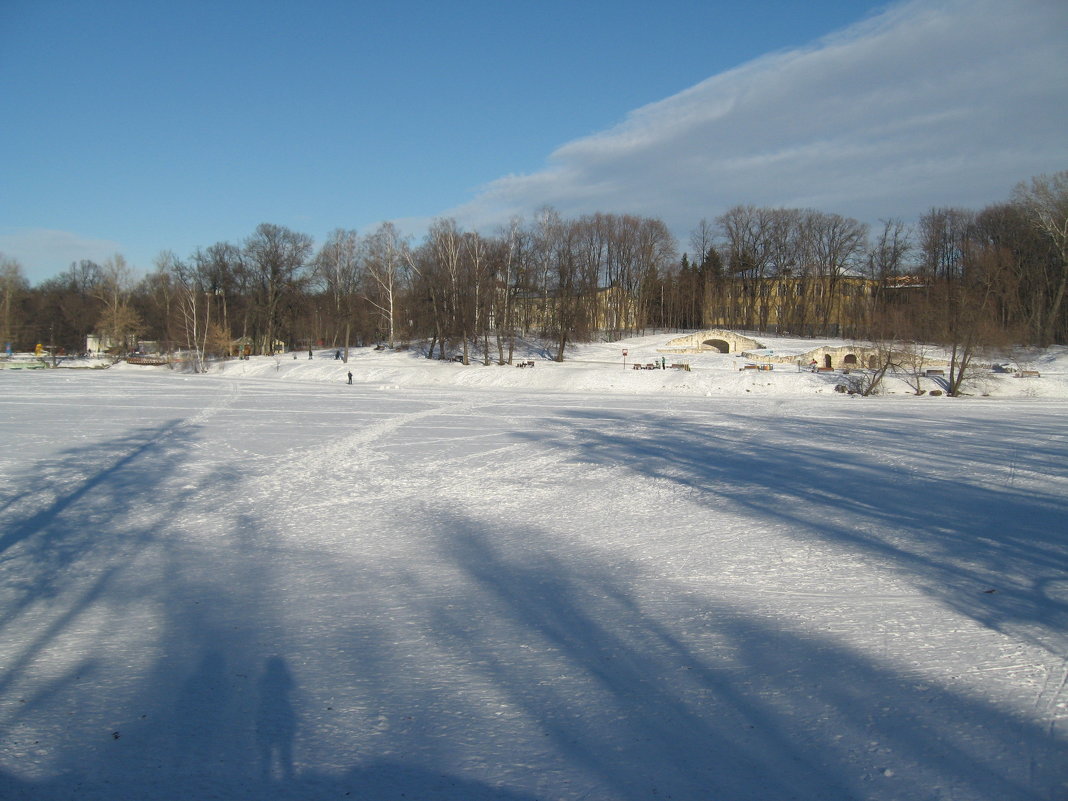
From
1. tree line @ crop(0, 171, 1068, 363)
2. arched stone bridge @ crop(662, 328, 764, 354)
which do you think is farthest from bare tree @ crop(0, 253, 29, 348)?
arched stone bridge @ crop(662, 328, 764, 354)

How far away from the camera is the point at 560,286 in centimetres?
5994

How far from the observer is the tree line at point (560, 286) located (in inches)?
2281

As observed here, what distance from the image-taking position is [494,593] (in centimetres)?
855

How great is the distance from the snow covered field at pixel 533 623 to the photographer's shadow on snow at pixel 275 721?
0.03m

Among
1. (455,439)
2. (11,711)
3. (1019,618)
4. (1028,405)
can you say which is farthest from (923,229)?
(11,711)

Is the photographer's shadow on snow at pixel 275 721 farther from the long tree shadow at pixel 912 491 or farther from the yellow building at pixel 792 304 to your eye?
the yellow building at pixel 792 304

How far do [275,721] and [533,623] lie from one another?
2833mm

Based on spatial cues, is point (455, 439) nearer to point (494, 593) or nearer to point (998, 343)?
point (494, 593)

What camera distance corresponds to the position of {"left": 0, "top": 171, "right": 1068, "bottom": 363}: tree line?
190ft

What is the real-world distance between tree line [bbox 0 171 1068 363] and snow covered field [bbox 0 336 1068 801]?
130 feet

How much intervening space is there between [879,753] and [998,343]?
4305cm

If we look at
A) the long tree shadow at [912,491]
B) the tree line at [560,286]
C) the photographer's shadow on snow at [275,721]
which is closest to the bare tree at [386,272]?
the tree line at [560,286]

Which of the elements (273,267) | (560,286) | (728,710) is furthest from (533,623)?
(273,267)

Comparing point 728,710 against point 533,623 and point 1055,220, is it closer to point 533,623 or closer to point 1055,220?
point 533,623
